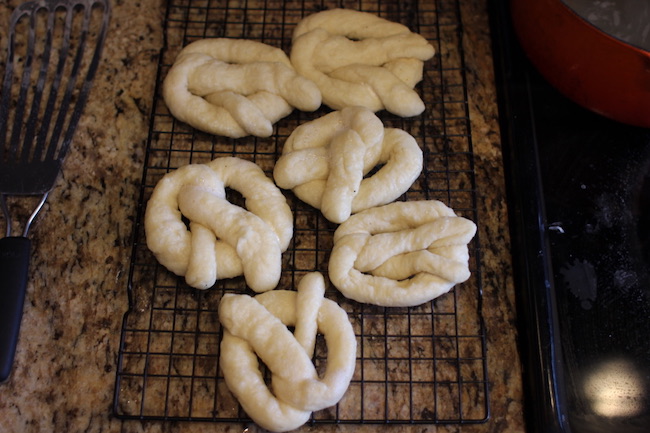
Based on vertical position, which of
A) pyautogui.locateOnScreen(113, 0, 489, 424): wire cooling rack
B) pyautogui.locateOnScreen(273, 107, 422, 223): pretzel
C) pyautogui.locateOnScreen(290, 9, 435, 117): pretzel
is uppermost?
pyautogui.locateOnScreen(290, 9, 435, 117): pretzel

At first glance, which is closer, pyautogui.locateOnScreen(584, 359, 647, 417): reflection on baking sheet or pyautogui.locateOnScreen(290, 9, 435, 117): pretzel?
pyautogui.locateOnScreen(584, 359, 647, 417): reflection on baking sheet

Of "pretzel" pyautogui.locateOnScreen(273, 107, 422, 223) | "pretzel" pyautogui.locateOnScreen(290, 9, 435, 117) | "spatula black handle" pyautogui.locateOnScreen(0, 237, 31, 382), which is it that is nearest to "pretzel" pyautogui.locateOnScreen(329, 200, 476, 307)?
"pretzel" pyautogui.locateOnScreen(273, 107, 422, 223)

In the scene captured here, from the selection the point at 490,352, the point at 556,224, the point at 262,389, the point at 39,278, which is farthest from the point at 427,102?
the point at 39,278

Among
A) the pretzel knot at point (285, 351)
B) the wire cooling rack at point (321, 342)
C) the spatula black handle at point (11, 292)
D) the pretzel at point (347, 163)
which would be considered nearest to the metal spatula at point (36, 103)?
the spatula black handle at point (11, 292)

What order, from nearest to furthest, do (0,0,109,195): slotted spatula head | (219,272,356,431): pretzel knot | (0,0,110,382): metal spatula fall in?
(219,272,356,431): pretzel knot < (0,0,110,382): metal spatula < (0,0,109,195): slotted spatula head

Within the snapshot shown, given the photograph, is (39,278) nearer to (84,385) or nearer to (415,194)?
(84,385)

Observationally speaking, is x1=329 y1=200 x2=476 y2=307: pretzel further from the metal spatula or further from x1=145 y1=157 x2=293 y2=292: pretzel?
the metal spatula
